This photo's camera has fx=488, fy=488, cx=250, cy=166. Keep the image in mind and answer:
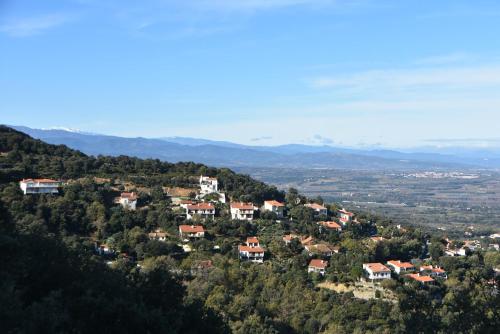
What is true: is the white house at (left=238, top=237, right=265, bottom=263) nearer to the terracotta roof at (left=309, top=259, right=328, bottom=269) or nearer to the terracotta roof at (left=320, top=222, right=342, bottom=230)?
the terracotta roof at (left=309, top=259, right=328, bottom=269)

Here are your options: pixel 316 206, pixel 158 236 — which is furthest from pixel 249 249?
pixel 316 206

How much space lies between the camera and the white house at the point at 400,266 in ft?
103

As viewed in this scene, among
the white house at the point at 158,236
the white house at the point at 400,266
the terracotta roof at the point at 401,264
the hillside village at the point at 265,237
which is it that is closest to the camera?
the hillside village at the point at 265,237

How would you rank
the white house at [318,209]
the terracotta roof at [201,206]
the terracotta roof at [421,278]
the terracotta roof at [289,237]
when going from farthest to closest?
the white house at [318,209]
the terracotta roof at [201,206]
the terracotta roof at [289,237]
the terracotta roof at [421,278]

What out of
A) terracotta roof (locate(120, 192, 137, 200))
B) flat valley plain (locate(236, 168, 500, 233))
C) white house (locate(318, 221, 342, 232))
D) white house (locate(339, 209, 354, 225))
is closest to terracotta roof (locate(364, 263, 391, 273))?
white house (locate(318, 221, 342, 232))

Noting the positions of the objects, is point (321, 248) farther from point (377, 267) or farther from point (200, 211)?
point (200, 211)

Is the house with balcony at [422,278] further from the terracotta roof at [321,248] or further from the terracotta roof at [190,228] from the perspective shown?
the terracotta roof at [190,228]

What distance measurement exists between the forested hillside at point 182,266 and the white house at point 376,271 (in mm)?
715

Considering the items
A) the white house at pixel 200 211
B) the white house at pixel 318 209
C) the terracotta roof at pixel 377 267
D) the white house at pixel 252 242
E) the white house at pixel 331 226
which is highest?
the white house at pixel 200 211

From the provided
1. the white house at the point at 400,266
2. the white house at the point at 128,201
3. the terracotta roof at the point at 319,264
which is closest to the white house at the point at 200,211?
the white house at the point at 128,201

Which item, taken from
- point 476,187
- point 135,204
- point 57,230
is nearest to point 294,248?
point 135,204

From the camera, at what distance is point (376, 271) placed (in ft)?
97.5

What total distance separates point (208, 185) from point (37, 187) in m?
14.7

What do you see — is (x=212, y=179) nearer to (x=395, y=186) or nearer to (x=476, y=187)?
(x=395, y=186)
